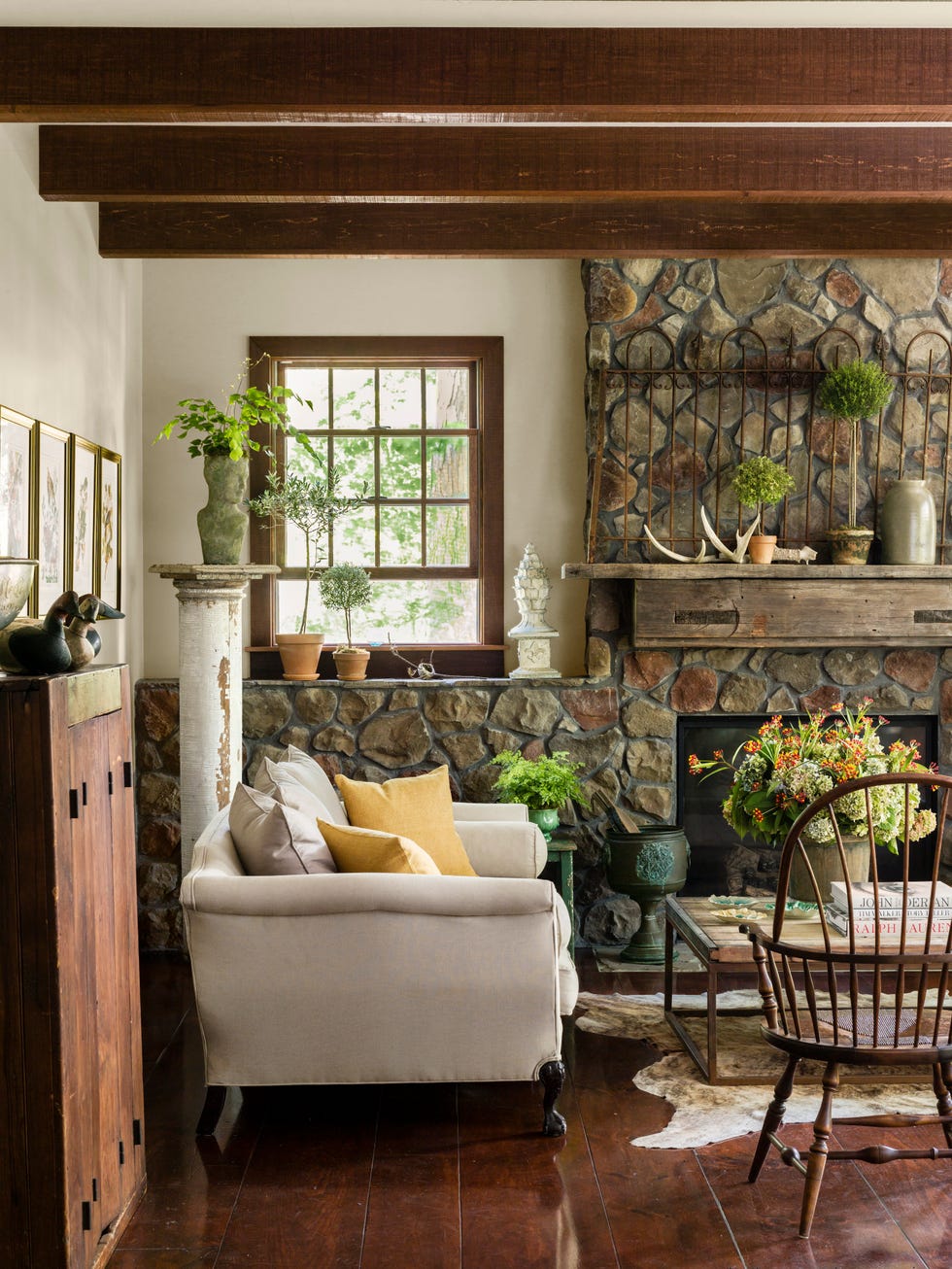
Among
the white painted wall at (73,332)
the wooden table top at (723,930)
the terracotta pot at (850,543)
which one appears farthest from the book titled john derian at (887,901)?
the white painted wall at (73,332)

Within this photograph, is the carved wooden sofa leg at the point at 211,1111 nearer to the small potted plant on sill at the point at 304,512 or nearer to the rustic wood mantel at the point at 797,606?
the small potted plant on sill at the point at 304,512

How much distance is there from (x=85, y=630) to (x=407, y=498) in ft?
10.6

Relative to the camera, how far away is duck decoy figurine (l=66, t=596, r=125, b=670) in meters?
2.49

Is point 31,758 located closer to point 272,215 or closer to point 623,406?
point 272,215

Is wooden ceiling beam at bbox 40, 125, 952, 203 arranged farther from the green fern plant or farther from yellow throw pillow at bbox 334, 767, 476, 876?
the green fern plant

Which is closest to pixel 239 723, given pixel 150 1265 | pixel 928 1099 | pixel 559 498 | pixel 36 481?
pixel 36 481

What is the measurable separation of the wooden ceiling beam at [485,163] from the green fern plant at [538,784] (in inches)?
86.5

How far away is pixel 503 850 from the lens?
416 centimetres

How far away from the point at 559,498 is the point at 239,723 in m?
1.83

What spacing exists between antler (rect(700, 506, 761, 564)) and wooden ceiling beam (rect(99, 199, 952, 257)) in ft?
3.63

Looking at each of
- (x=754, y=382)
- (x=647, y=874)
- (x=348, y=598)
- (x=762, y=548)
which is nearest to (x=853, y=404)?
(x=754, y=382)

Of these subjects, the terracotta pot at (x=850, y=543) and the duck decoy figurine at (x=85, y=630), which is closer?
the duck decoy figurine at (x=85, y=630)

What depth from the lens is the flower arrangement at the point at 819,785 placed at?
3.62 m

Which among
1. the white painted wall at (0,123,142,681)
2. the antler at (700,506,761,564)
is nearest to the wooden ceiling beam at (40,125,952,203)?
the white painted wall at (0,123,142,681)
